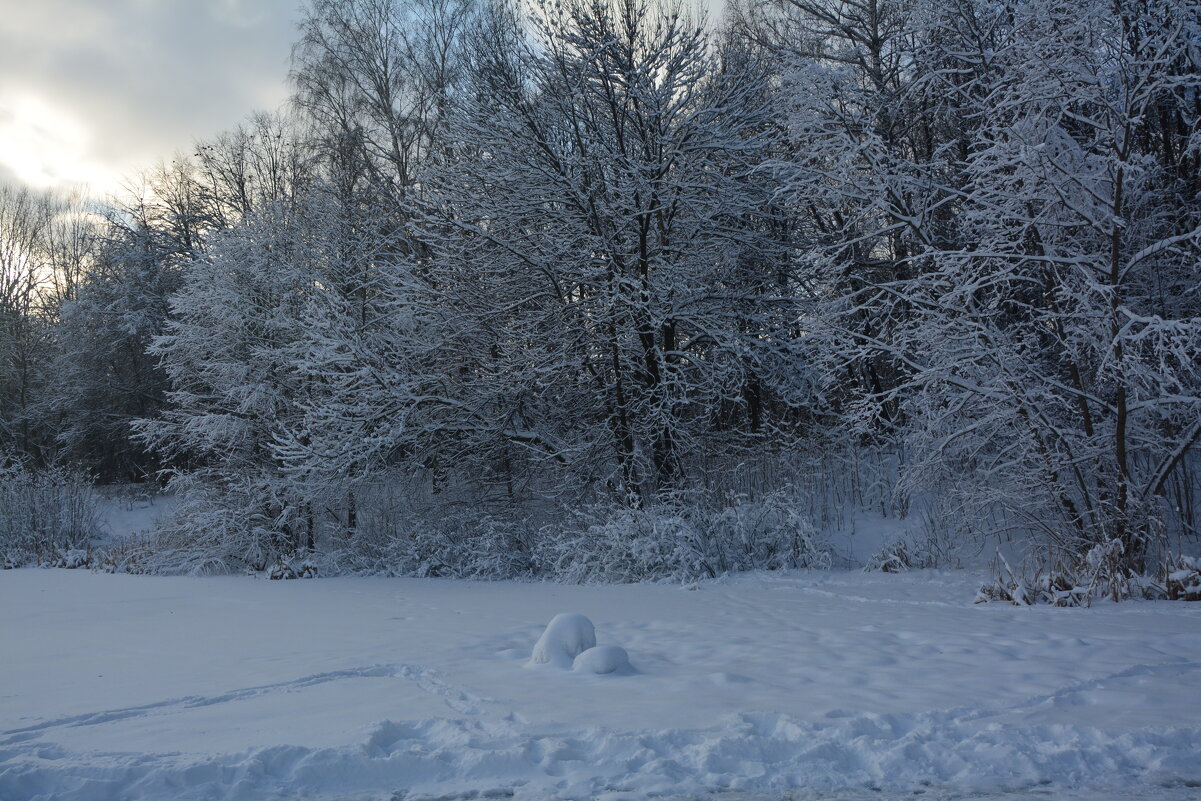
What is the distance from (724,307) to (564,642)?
797 cm

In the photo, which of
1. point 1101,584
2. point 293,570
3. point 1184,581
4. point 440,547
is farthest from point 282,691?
point 293,570

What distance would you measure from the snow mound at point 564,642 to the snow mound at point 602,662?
18cm

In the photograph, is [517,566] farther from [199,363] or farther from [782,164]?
[199,363]

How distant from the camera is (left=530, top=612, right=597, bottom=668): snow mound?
5.04 m

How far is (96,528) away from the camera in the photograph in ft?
58.3

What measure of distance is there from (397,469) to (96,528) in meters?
9.36

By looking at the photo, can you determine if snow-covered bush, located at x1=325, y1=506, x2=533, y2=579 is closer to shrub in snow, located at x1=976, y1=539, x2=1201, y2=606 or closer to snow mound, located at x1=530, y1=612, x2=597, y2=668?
snow mound, located at x1=530, y1=612, x2=597, y2=668

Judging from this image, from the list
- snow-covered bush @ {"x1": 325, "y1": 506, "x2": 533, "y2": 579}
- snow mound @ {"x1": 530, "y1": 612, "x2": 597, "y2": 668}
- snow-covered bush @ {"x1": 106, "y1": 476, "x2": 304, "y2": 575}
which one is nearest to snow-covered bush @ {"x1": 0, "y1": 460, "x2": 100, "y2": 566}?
snow-covered bush @ {"x1": 106, "y1": 476, "x2": 304, "y2": 575}

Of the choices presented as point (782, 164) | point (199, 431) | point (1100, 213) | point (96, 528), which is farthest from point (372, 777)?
point (96, 528)

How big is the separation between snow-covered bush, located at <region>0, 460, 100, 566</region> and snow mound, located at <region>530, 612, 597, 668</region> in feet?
46.3

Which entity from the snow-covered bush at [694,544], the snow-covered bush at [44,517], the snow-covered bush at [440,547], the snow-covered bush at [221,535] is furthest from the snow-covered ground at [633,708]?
the snow-covered bush at [44,517]

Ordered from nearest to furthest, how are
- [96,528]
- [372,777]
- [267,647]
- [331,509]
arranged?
[372,777]
[267,647]
[331,509]
[96,528]

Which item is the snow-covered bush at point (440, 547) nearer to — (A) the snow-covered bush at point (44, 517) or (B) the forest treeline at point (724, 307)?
(B) the forest treeline at point (724, 307)

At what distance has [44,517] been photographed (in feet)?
54.3
